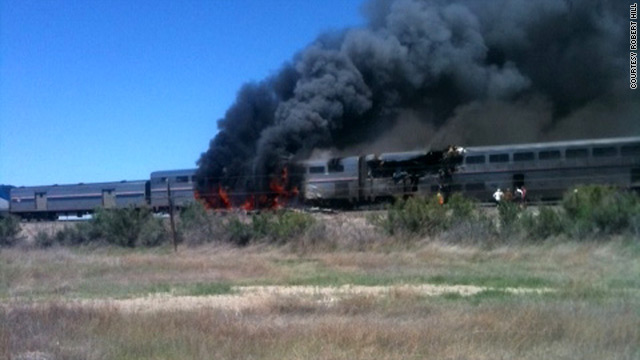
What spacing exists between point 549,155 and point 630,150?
4.07m

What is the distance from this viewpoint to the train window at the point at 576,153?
1612 inches

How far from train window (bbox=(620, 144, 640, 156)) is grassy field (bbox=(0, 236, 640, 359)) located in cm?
1454

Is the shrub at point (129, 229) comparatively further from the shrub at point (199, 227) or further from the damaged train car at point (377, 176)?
the damaged train car at point (377, 176)

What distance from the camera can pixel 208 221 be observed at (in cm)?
3769

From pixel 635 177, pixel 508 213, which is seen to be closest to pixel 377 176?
pixel 635 177

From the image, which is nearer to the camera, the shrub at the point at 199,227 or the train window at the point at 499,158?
the shrub at the point at 199,227

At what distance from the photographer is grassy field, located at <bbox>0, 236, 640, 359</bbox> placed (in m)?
10.6

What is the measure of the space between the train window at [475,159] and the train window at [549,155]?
3208 mm

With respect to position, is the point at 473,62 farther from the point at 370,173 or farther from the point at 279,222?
the point at 279,222

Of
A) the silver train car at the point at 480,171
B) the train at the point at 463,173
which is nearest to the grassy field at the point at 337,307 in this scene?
the train at the point at 463,173

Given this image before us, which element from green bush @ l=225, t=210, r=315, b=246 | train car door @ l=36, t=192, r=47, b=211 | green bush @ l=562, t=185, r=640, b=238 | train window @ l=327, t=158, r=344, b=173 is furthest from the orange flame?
green bush @ l=562, t=185, r=640, b=238

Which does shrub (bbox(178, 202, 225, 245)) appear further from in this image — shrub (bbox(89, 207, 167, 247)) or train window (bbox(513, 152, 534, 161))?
train window (bbox(513, 152, 534, 161))

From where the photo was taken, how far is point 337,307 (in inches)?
586

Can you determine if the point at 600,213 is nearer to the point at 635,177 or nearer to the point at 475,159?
the point at 635,177
